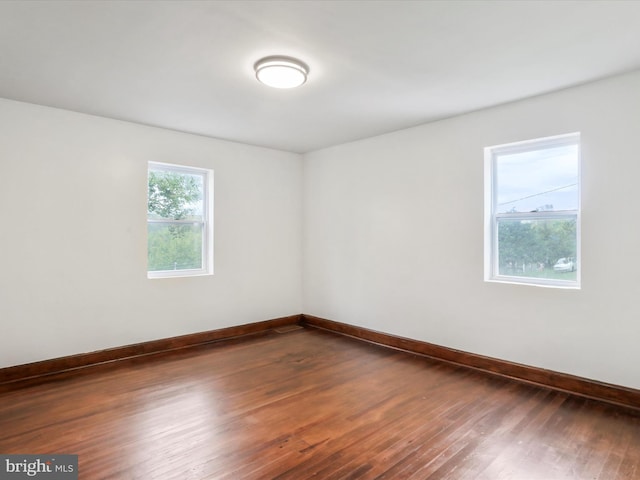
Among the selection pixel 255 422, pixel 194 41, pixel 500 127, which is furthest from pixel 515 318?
pixel 194 41

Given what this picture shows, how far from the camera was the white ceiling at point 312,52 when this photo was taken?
209 cm

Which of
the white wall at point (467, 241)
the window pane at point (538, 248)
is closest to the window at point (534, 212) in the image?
the window pane at point (538, 248)

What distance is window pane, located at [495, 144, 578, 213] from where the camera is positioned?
3.29 metres

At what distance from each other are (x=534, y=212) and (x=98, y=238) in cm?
434

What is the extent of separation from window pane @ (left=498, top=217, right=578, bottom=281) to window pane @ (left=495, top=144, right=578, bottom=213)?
149 mm

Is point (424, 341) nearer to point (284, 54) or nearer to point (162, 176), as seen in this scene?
point (284, 54)

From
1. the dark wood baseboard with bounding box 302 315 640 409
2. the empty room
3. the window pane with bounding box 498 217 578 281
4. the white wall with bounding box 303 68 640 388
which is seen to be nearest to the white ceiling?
the empty room

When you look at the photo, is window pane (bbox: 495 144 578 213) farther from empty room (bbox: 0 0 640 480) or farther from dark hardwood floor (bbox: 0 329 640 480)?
dark hardwood floor (bbox: 0 329 640 480)

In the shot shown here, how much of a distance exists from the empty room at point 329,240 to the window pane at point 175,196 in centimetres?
3

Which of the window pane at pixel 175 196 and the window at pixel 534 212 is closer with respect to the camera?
the window at pixel 534 212

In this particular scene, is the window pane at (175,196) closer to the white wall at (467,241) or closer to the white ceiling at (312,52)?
the white ceiling at (312,52)

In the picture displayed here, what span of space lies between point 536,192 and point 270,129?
2902 millimetres

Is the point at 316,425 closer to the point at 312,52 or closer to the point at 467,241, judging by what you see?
the point at 467,241

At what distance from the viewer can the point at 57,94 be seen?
329 centimetres
